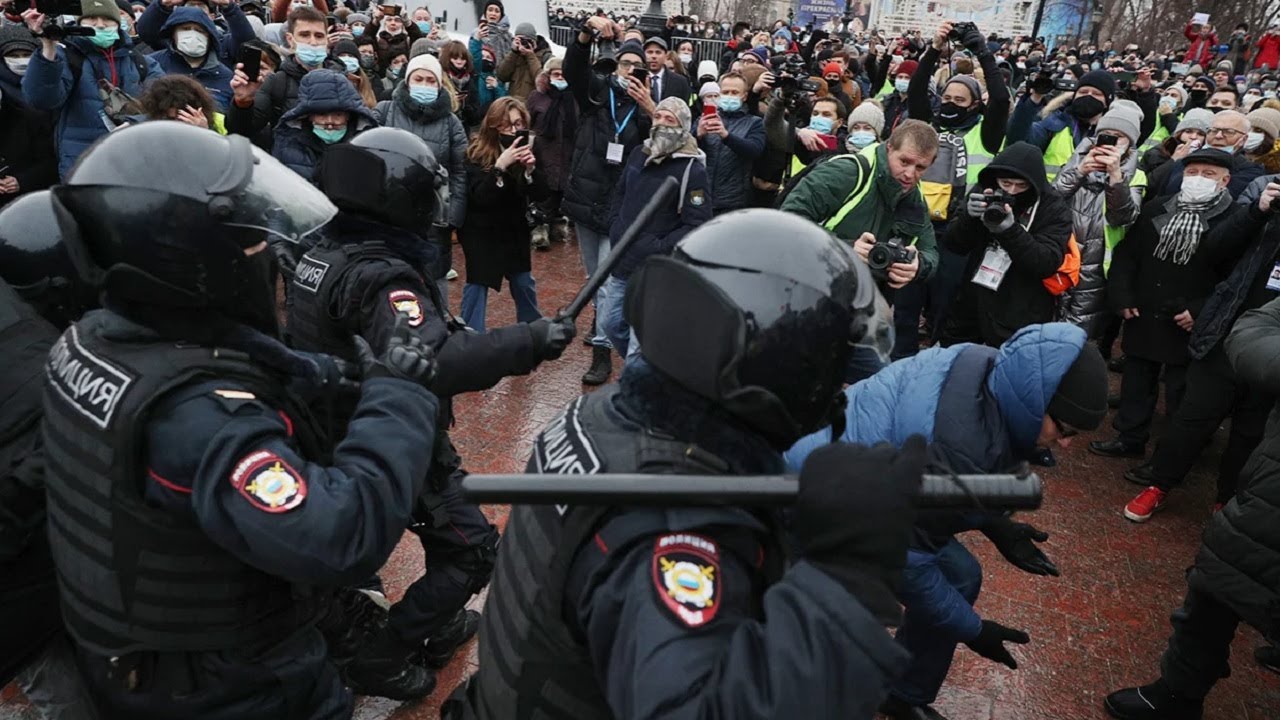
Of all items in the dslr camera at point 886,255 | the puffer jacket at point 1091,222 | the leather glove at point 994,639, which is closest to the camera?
the leather glove at point 994,639

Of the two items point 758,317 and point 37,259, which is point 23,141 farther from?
point 758,317

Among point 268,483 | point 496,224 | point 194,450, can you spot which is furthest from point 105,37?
point 268,483

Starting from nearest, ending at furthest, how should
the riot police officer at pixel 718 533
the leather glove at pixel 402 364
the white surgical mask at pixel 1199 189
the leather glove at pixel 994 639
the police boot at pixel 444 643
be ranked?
the riot police officer at pixel 718 533, the leather glove at pixel 402 364, the leather glove at pixel 994 639, the police boot at pixel 444 643, the white surgical mask at pixel 1199 189

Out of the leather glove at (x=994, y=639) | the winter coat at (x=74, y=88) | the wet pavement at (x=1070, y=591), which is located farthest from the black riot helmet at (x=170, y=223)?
the winter coat at (x=74, y=88)

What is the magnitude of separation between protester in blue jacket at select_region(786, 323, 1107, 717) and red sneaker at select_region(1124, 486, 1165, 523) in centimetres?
268

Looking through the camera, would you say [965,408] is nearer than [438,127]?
Yes

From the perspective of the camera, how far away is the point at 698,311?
52.8 inches

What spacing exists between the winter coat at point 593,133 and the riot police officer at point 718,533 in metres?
5.06

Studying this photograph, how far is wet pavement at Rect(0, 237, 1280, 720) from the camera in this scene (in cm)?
356

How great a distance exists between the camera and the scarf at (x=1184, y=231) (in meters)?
5.11

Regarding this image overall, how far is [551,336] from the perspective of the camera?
288cm

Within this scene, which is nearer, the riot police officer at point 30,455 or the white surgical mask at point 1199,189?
the riot police officer at point 30,455

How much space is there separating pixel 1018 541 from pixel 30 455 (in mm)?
2905

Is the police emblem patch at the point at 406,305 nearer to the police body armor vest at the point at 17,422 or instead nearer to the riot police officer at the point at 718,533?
the police body armor vest at the point at 17,422
